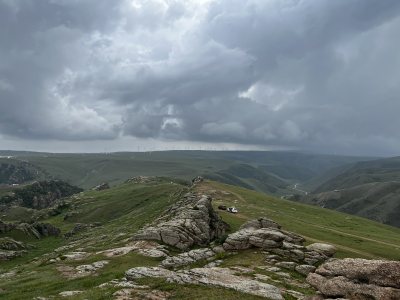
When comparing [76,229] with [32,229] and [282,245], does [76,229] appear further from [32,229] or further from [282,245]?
[282,245]

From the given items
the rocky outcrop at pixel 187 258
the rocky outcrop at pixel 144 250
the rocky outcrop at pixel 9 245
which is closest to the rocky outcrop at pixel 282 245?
the rocky outcrop at pixel 187 258

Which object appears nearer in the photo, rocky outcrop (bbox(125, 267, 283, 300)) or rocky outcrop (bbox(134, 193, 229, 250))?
rocky outcrop (bbox(125, 267, 283, 300))

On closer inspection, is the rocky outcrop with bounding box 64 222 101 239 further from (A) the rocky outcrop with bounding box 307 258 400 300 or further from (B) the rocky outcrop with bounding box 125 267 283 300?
(A) the rocky outcrop with bounding box 307 258 400 300

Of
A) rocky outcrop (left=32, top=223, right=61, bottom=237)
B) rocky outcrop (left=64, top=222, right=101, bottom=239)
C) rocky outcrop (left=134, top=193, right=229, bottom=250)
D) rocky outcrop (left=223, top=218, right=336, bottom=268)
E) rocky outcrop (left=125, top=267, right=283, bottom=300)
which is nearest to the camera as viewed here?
rocky outcrop (left=125, top=267, right=283, bottom=300)

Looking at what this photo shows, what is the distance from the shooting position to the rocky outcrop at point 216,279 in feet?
131

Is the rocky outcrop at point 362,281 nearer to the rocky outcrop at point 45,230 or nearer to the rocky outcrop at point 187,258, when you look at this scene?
the rocky outcrop at point 187,258

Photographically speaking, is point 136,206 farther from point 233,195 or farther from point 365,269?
point 365,269

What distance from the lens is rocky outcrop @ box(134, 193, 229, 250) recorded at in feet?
245

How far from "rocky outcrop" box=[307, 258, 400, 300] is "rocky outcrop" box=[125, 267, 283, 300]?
597 cm

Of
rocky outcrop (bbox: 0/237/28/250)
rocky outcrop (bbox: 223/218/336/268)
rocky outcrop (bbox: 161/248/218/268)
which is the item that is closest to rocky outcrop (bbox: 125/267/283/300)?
rocky outcrop (bbox: 161/248/218/268)

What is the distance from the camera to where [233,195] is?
169625 millimetres

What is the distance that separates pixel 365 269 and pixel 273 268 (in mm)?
21773

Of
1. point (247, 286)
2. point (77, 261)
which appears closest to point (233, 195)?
point (77, 261)

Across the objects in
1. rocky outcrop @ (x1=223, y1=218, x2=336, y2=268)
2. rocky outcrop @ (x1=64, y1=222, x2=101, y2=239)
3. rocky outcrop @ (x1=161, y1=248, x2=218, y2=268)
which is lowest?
rocky outcrop @ (x1=64, y1=222, x2=101, y2=239)
